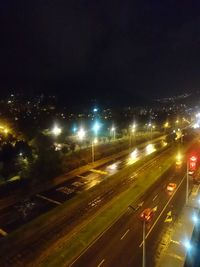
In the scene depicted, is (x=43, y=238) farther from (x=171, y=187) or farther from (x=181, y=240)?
(x=171, y=187)

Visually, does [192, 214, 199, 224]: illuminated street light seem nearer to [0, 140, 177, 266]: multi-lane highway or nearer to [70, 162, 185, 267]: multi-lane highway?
[70, 162, 185, 267]: multi-lane highway

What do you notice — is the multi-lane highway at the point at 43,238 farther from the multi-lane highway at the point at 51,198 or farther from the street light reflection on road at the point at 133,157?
the street light reflection on road at the point at 133,157

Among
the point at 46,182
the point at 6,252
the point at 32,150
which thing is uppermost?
the point at 32,150

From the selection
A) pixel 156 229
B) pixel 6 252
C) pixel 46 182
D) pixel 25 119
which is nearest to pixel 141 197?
pixel 156 229

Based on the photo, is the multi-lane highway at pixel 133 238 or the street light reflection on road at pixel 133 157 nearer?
the multi-lane highway at pixel 133 238

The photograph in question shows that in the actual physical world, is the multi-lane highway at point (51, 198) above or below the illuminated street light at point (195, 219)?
above

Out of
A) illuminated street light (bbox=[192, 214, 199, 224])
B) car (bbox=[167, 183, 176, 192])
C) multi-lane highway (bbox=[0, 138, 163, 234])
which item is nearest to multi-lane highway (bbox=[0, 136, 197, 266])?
multi-lane highway (bbox=[0, 138, 163, 234])

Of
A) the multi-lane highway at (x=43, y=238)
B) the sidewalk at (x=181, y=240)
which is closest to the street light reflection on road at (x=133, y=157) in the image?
the multi-lane highway at (x=43, y=238)

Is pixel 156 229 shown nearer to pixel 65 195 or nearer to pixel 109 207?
pixel 109 207

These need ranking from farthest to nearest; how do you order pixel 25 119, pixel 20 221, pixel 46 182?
pixel 25 119
pixel 46 182
pixel 20 221
